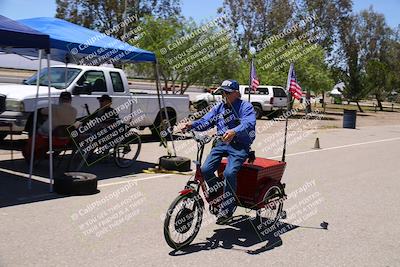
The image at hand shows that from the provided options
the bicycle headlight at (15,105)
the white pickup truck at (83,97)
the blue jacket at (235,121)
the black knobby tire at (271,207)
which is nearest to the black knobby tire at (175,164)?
the white pickup truck at (83,97)

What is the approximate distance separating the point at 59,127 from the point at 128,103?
16.1ft

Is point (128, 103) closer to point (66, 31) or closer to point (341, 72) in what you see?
point (66, 31)

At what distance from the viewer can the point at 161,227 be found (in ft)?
20.8

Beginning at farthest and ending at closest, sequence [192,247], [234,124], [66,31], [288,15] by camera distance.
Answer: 1. [288,15]
2. [66,31]
3. [234,124]
4. [192,247]

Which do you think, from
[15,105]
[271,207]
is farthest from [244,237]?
[15,105]

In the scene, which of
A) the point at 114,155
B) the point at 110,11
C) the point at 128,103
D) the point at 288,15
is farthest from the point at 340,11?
the point at 114,155

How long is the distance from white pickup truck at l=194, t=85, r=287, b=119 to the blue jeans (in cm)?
2406

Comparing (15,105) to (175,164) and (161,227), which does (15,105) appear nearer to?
(175,164)

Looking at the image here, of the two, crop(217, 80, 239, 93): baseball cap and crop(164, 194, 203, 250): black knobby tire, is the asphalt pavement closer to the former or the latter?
crop(164, 194, 203, 250): black knobby tire

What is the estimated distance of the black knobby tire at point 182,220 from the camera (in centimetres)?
524

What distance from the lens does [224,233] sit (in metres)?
6.27

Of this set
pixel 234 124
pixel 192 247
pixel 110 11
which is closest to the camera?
pixel 192 247

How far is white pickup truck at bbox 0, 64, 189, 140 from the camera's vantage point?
1148 centimetres

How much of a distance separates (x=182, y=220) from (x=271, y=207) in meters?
1.49
